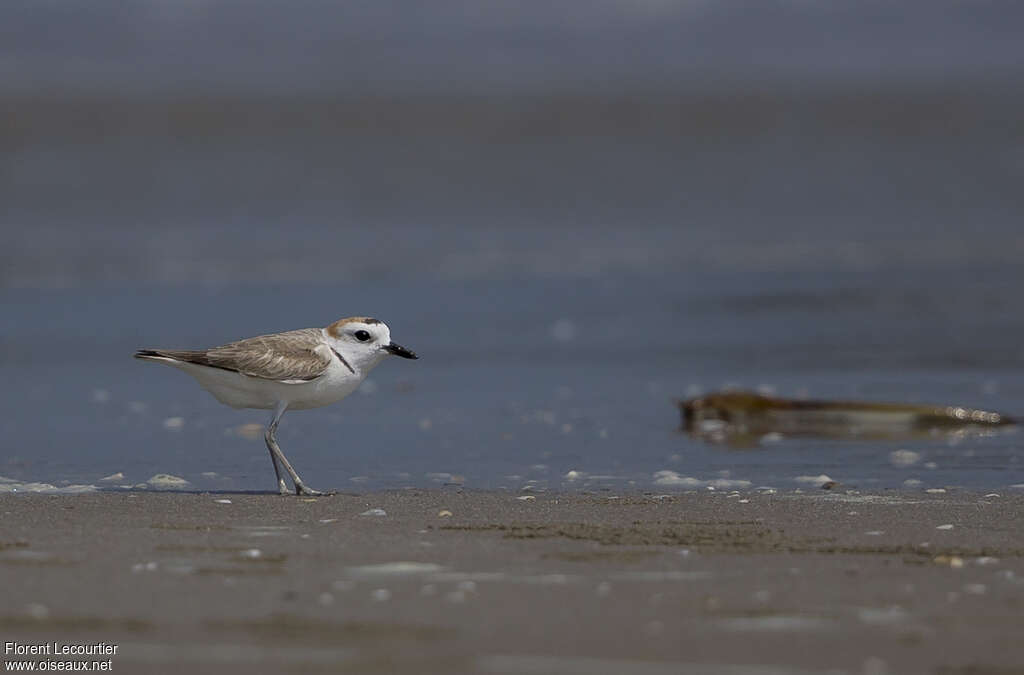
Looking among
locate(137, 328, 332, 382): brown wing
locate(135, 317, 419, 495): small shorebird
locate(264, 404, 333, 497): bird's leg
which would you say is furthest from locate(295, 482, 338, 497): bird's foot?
locate(137, 328, 332, 382): brown wing

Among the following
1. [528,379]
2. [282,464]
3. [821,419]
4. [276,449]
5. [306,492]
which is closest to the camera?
[306,492]

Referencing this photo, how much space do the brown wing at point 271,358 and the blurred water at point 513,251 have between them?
2.01ft

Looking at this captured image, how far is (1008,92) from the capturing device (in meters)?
38.0

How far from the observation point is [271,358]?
8258 mm

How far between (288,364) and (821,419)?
3.55m

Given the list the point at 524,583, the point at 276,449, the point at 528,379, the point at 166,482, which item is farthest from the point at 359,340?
the point at 528,379

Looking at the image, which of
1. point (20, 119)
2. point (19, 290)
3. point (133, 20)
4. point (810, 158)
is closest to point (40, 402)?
point (19, 290)

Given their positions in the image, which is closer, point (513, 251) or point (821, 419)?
point (821, 419)

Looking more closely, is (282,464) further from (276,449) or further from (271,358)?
(271,358)

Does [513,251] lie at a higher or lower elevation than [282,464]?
higher

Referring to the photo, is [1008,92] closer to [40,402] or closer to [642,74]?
[642,74]

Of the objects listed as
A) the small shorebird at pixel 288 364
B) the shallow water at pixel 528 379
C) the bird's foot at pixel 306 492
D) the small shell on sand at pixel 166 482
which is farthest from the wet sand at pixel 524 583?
the shallow water at pixel 528 379

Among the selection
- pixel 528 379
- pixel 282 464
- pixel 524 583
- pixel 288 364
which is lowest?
pixel 524 583

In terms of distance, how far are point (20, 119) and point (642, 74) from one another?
16.8m
